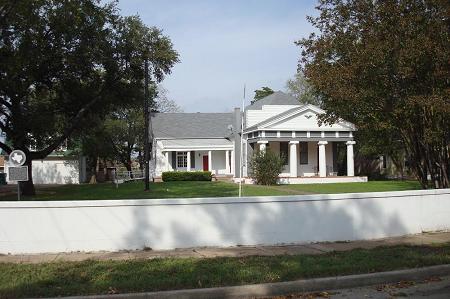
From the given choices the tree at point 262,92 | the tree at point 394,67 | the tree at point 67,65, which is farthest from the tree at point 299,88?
the tree at point 394,67

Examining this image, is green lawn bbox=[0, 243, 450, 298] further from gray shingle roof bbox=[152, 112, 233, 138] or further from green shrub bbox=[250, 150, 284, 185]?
gray shingle roof bbox=[152, 112, 233, 138]

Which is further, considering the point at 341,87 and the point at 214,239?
the point at 341,87

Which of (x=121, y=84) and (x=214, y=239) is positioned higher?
(x=121, y=84)

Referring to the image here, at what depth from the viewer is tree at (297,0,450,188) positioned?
1490 cm

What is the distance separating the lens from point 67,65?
25328 millimetres

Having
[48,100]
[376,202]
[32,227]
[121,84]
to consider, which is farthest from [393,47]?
[48,100]

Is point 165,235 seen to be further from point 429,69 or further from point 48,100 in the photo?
point 48,100

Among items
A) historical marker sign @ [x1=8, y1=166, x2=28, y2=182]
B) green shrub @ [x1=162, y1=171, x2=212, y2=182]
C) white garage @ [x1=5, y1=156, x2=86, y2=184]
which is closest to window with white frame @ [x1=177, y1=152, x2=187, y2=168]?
green shrub @ [x1=162, y1=171, x2=212, y2=182]

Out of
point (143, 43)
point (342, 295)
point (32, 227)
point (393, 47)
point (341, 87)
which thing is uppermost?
point (143, 43)

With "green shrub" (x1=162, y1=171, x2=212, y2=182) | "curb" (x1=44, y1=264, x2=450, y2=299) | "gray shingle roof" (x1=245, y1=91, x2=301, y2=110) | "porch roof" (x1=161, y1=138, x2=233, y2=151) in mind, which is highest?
"gray shingle roof" (x1=245, y1=91, x2=301, y2=110)

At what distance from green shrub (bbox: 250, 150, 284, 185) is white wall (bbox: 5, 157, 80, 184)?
850 inches

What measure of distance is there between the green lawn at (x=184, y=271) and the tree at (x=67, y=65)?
11244 mm

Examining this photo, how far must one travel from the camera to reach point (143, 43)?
26.6m

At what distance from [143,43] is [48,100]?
7.98m
